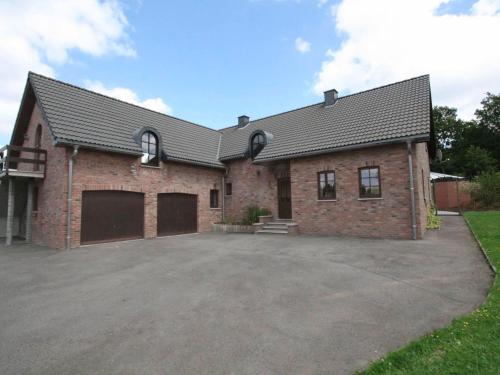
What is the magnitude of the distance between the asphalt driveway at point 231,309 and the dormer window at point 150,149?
624 cm

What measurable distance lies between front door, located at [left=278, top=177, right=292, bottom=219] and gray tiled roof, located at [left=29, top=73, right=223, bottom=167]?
4.11 metres

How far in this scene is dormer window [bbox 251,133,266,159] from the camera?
15.9 metres

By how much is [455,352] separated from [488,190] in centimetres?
2245

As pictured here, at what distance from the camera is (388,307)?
13.7ft

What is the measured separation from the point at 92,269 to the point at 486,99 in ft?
167

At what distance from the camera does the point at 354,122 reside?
12.7 meters

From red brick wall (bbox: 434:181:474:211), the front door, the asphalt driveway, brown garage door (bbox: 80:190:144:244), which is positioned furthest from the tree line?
brown garage door (bbox: 80:190:144:244)

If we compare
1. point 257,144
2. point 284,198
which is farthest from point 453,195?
point 257,144

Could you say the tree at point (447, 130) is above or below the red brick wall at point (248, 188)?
above

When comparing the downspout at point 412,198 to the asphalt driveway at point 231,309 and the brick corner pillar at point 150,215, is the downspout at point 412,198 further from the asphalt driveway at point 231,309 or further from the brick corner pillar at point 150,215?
the brick corner pillar at point 150,215

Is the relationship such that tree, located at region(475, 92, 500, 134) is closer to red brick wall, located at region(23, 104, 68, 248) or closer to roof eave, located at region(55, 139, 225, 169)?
roof eave, located at region(55, 139, 225, 169)

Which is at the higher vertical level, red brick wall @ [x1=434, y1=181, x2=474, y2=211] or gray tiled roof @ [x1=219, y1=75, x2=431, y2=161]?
gray tiled roof @ [x1=219, y1=75, x2=431, y2=161]

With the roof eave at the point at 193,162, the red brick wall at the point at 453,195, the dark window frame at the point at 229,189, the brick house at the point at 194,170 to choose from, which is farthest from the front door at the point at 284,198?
the red brick wall at the point at 453,195

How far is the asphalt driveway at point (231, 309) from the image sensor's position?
3.01m
